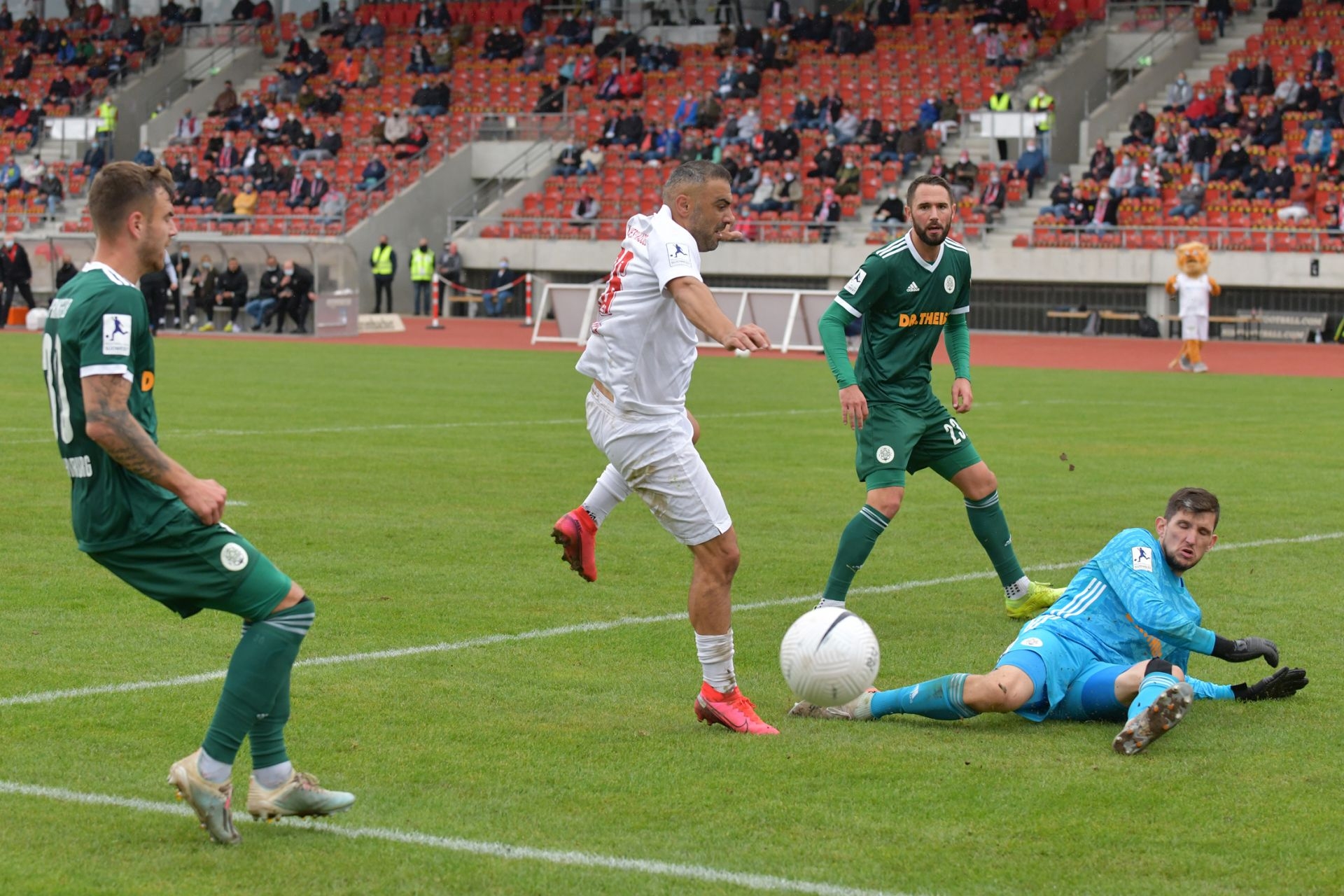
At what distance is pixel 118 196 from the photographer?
4.69 m

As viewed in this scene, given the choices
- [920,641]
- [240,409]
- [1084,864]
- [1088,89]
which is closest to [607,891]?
[1084,864]

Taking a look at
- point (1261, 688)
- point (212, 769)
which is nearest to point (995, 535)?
point (1261, 688)

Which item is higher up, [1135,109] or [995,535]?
[1135,109]

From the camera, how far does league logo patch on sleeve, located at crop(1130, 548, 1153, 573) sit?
6.36m

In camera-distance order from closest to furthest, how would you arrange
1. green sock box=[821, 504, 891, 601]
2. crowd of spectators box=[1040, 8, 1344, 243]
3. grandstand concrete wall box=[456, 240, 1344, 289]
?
green sock box=[821, 504, 891, 601] < grandstand concrete wall box=[456, 240, 1344, 289] < crowd of spectators box=[1040, 8, 1344, 243]

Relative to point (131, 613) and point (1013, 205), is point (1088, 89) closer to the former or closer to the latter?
point (1013, 205)

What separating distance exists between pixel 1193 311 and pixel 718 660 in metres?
24.3

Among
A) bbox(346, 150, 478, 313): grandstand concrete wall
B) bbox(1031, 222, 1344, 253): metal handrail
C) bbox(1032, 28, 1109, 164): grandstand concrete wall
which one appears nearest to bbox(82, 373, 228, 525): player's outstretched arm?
bbox(1031, 222, 1344, 253): metal handrail

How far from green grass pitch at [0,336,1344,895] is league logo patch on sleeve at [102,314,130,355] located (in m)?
1.38

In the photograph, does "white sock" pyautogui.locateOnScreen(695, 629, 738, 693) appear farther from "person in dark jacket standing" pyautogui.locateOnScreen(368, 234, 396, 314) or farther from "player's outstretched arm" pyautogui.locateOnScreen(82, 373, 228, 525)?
"person in dark jacket standing" pyautogui.locateOnScreen(368, 234, 396, 314)

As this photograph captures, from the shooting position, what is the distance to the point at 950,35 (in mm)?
47188

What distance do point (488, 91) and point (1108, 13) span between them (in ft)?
59.7

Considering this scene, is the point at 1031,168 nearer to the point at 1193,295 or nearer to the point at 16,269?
the point at 1193,295

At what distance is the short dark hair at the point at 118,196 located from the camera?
4676 millimetres
